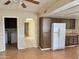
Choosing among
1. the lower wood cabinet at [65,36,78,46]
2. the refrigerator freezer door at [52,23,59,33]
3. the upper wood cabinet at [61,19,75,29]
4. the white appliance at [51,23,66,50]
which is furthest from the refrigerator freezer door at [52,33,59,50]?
the upper wood cabinet at [61,19,75,29]

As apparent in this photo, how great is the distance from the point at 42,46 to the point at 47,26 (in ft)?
4.22

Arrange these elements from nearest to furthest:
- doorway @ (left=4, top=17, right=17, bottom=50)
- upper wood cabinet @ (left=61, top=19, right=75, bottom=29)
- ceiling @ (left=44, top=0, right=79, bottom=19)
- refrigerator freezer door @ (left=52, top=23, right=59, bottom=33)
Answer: ceiling @ (left=44, top=0, right=79, bottom=19) < refrigerator freezer door @ (left=52, top=23, right=59, bottom=33) < upper wood cabinet @ (left=61, top=19, right=75, bottom=29) < doorway @ (left=4, top=17, right=17, bottom=50)

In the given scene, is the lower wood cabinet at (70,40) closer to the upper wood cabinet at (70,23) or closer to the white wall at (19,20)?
the upper wood cabinet at (70,23)

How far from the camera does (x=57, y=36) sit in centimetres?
645

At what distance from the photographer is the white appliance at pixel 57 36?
636 centimetres

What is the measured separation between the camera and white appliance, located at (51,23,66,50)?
6.36 metres

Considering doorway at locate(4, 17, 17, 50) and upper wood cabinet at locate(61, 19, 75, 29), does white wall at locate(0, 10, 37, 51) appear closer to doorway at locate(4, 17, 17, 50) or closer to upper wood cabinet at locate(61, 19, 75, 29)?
doorway at locate(4, 17, 17, 50)

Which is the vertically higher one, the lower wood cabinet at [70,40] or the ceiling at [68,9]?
the ceiling at [68,9]

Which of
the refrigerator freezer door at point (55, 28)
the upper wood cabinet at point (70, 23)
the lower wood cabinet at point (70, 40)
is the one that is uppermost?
the upper wood cabinet at point (70, 23)

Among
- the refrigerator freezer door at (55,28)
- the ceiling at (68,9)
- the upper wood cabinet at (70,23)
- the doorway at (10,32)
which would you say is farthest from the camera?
the doorway at (10,32)

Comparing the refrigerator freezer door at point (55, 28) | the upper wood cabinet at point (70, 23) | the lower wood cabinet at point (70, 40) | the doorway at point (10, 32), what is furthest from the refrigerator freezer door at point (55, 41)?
the doorway at point (10, 32)

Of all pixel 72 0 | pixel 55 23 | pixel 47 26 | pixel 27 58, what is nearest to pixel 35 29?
pixel 47 26

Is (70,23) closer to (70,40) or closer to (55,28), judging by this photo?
(70,40)

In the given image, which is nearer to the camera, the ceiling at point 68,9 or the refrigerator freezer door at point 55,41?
the ceiling at point 68,9
